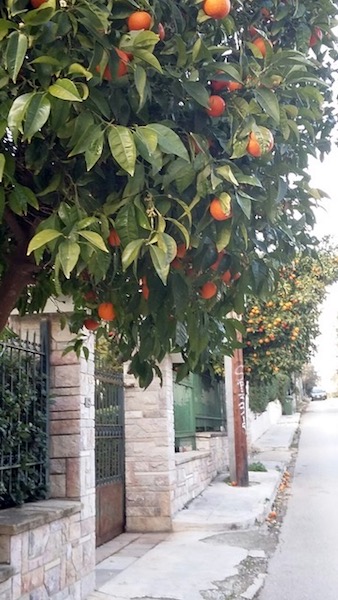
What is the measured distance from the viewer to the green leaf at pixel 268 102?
228 centimetres

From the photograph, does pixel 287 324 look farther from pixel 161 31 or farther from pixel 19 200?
pixel 19 200

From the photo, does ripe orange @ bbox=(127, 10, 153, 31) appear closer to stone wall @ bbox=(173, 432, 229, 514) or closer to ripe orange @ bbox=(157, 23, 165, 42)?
ripe orange @ bbox=(157, 23, 165, 42)

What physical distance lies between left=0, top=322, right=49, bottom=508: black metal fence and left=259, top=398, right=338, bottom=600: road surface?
7.87ft

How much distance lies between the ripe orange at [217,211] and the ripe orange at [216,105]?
0.42 m

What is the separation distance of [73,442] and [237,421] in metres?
6.91

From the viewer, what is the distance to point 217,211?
234 centimetres

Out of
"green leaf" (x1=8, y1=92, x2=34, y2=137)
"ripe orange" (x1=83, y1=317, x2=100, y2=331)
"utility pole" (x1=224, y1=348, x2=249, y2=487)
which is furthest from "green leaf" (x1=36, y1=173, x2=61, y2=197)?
"utility pole" (x1=224, y1=348, x2=249, y2=487)

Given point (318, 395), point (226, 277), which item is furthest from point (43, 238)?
point (318, 395)

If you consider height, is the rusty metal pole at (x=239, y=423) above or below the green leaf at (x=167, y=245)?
below

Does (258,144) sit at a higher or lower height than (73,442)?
higher

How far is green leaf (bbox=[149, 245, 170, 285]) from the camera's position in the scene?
6.64ft

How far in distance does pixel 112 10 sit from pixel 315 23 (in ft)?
Answer: 3.56

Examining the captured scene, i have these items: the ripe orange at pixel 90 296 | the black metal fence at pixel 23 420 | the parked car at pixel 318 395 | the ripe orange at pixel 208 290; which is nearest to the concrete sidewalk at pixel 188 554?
the black metal fence at pixel 23 420

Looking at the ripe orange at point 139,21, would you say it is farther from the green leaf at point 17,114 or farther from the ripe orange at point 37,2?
the green leaf at point 17,114
